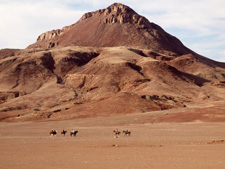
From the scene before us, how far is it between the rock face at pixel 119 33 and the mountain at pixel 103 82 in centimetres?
62

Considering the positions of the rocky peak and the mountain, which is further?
the rocky peak

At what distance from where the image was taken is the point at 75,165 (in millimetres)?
15406

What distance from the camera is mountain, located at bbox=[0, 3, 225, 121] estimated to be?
67312 millimetres

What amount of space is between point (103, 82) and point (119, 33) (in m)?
→ 70.7

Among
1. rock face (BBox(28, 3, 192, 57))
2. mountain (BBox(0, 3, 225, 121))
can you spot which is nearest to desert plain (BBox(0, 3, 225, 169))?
mountain (BBox(0, 3, 225, 121))

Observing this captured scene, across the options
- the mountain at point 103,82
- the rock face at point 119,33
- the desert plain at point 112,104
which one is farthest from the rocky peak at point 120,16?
the mountain at point 103,82

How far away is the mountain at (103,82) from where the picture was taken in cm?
6731

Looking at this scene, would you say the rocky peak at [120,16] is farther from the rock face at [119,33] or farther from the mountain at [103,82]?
the mountain at [103,82]

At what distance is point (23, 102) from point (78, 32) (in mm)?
96039

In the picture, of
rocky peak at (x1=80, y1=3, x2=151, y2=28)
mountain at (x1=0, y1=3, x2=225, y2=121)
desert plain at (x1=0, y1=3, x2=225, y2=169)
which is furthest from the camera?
rocky peak at (x1=80, y1=3, x2=151, y2=28)

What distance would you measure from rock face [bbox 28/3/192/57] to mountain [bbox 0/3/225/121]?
0.62 meters

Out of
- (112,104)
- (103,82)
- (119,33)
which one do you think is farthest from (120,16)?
(112,104)

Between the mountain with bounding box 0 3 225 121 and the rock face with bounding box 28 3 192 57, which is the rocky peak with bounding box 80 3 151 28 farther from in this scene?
the mountain with bounding box 0 3 225 121

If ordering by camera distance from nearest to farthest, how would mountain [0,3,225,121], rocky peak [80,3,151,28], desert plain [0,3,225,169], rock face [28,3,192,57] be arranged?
desert plain [0,3,225,169]
mountain [0,3,225,121]
rock face [28,3,192,57]
rocky peak [80,3,151,28]
